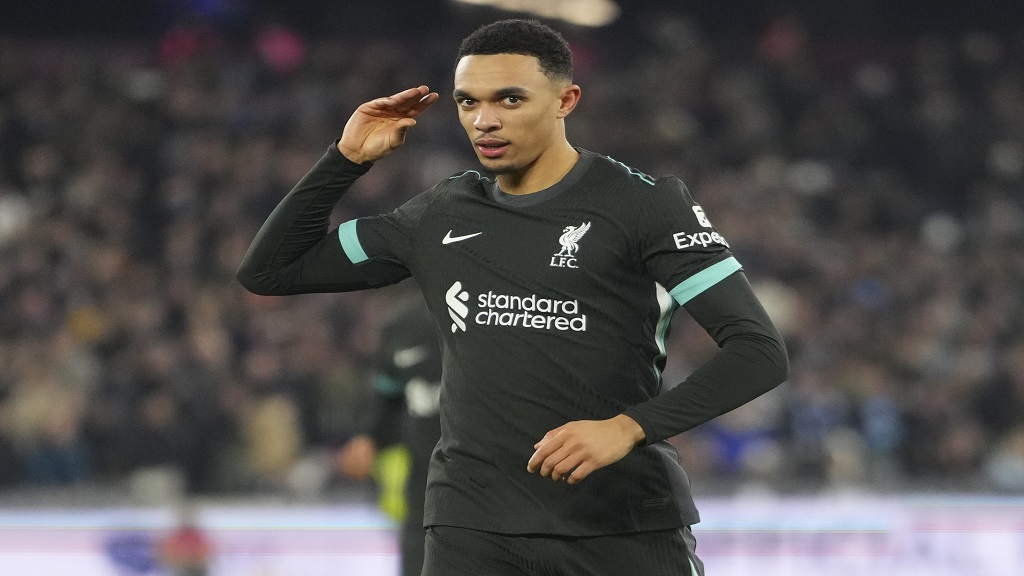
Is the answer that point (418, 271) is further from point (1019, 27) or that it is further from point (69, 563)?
point (1019, 27)

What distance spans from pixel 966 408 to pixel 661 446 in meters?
7.91

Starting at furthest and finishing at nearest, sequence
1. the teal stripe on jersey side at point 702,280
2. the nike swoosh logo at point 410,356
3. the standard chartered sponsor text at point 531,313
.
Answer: the nike swoosh logo at point 410,356, the standard chartered sponsor text at point 531,313, the teal stripe on jersey side at point 702,280

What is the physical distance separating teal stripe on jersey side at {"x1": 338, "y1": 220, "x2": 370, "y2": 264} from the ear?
0.57 m

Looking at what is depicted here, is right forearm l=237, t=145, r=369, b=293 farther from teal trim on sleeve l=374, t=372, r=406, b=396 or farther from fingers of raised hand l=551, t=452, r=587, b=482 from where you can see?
teal trim on sleeve l=374, t=372, r=406, b=396

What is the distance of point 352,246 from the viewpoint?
3559 millimetres

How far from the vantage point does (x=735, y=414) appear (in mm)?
10023

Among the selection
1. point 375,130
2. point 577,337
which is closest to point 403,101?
point 375,130

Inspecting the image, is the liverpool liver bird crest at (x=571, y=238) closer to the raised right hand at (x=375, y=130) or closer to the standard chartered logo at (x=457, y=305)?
the standard chartered logo at (x=457, y=305)

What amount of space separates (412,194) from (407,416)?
23.0ft

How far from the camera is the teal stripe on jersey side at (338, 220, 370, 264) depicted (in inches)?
140

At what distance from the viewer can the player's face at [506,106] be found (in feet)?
10.8

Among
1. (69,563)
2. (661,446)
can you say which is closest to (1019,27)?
(69,563)

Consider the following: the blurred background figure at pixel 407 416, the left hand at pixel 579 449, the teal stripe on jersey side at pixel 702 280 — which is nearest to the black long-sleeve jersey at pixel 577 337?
the teal stripe on jersey side at pixel 702 280

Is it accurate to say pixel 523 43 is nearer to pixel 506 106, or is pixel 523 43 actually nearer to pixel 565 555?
pixel 506 106
